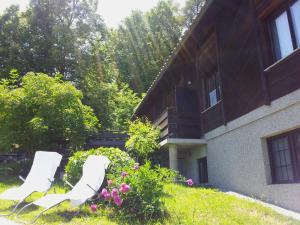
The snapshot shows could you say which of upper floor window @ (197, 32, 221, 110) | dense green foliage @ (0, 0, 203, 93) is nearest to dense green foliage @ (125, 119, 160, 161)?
upper floor window @ (197, 32, 221, 110)

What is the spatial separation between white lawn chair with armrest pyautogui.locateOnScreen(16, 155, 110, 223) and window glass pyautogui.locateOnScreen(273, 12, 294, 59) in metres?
4.54

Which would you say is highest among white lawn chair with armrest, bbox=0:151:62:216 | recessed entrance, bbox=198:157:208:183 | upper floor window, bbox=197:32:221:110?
upper floor window, bbox=197:32:221:110

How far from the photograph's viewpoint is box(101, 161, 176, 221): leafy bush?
18.8ft

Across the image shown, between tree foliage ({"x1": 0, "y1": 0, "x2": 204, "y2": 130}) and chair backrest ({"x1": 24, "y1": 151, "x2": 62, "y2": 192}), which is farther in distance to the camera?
tree foliage ({"x1": 0, "y1": 0, "x2": 204, "y2": 130})

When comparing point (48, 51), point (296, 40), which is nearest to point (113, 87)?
point (48, 51)

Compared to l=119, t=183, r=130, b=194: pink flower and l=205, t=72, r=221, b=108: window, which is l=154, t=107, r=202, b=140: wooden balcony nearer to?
l=205, t=72, r=221, b=108: window

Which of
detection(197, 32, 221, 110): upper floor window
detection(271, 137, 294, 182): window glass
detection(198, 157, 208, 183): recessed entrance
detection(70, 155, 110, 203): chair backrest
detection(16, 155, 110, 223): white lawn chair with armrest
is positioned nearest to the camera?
detection(16, 155, 110, 223): white lawn chair with armrest

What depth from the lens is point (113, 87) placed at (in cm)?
2709

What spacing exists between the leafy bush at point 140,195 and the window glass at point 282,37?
3904mm

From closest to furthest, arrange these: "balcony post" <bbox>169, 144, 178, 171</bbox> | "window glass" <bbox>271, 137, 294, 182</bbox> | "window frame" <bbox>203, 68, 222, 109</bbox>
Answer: "window glass" <bbox>271, 137, 294, 182</bbox>, "window frame" <bbox>203, 68, 222, 109</bbox>, "balcony post" <bbox>169, 144, 178, 171</bbox>

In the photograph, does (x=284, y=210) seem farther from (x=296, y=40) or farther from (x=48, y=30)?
(x=48, y=30)

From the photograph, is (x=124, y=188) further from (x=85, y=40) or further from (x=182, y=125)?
(x=85, y=40)

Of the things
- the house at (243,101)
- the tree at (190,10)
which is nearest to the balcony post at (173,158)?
the house at (243,101)

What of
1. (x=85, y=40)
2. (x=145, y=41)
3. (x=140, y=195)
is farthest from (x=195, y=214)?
(x=145, y=41)
